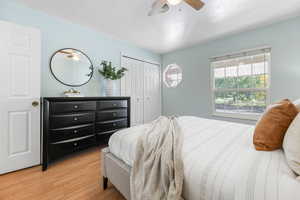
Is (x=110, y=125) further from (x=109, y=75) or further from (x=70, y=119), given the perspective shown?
(x=109, y=75)

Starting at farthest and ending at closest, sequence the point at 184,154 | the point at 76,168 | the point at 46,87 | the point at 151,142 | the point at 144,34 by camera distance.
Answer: the point at 144,34 < the point at 46,87 < the point at 76,168 < the point at 151,142 < the point at 184,154

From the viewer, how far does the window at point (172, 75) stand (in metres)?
4.03

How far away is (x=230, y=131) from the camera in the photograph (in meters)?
1.48

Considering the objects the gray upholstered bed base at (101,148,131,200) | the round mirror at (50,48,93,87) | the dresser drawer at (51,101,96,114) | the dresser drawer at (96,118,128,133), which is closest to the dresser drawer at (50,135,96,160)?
the dresser drawer at (96,118,128,133)

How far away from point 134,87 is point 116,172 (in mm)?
2624

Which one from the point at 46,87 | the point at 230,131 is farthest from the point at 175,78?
the point at 46,87

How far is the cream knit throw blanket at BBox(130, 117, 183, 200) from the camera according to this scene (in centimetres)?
81

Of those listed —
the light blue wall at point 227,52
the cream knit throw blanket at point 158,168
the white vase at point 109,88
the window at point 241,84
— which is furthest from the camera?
the white vase at point 109,88

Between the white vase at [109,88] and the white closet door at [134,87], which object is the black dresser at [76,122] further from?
the white closet door at [134,87]

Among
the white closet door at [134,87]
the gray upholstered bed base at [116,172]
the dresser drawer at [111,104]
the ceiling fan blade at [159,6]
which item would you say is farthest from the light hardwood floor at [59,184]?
the ceiling fan blade at [159,6]

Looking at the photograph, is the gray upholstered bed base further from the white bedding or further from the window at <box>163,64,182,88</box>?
the window at <box>163,64,182,88</box>

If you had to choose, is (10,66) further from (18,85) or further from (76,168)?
(76,168)

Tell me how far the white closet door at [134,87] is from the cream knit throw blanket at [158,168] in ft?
8.12

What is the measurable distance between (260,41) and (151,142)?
3.09m
